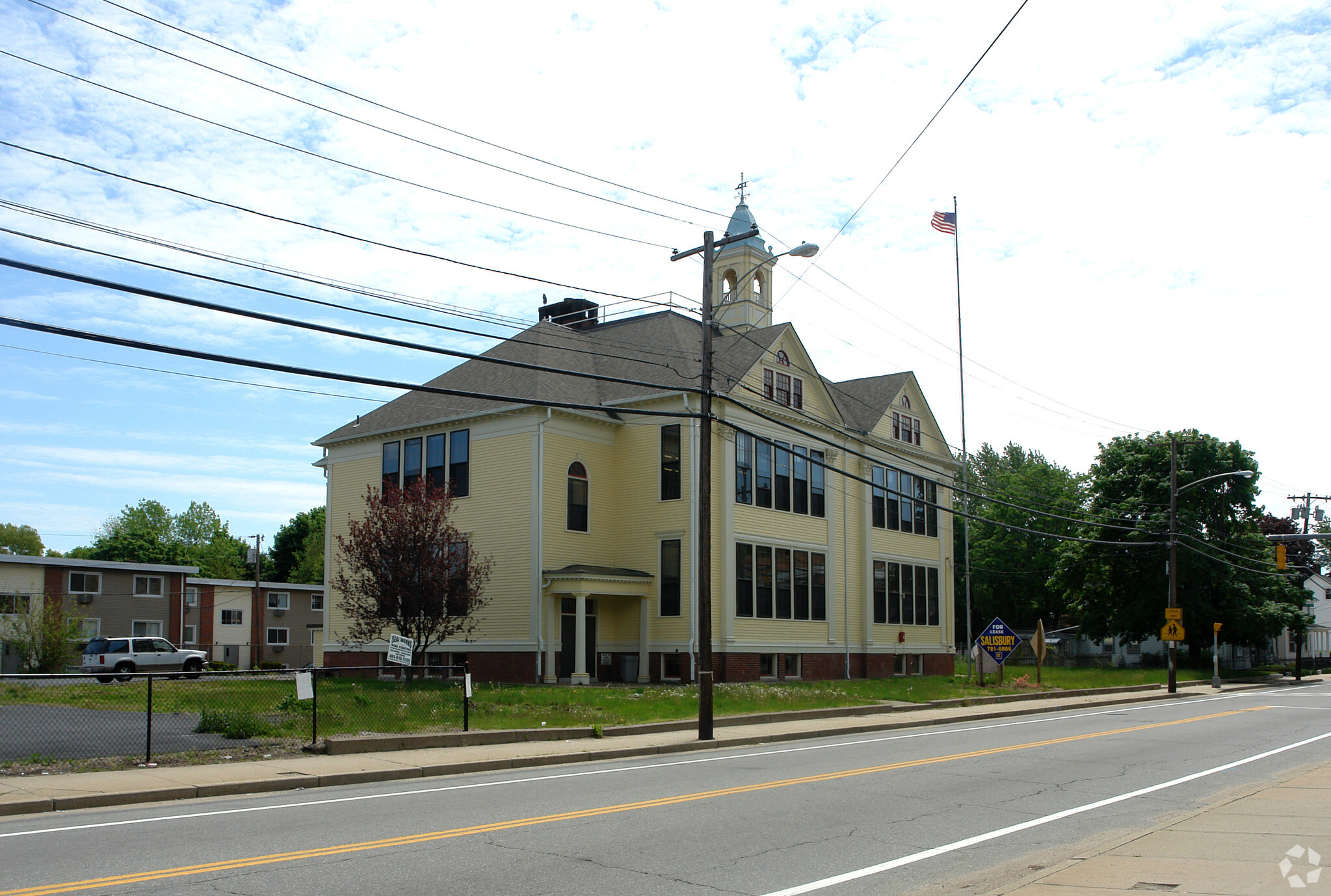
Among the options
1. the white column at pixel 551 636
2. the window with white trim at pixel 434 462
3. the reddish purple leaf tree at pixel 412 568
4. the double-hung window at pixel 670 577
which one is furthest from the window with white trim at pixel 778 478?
the reddish purple leaf tree at pixel 412 568

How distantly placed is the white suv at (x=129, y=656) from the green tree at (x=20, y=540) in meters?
90.2

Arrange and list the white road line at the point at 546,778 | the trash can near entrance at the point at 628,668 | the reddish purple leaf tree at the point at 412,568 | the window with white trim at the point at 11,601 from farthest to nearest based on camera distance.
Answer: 1. the window with white trim at the point at 11,601
2. the trash can near entrance at the point at 628,668
3. the reddish purple leaf tree at the point at 412,568
4. the white road line at the point at 546,778

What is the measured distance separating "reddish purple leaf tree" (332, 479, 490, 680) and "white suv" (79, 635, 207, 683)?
50.4 feet

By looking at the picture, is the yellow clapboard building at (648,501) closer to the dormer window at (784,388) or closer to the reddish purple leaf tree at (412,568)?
the dormer window at (784,388)

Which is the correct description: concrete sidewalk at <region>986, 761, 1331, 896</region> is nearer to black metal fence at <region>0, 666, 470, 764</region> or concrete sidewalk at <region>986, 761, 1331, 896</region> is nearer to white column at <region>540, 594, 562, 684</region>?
black metal fence at <region>0, 666, 470, 764</region>

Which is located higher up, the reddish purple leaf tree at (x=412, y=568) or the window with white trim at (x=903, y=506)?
the window with white trim at (x=903, y=506)

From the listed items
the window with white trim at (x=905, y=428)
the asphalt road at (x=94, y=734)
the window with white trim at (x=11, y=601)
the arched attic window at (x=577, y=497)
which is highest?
the window with white trim at (x=905, y=428)

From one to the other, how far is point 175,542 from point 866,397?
8500 centimetres

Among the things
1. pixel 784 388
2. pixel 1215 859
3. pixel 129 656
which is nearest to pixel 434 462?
pixel 784 388

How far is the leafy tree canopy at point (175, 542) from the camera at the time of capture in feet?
318

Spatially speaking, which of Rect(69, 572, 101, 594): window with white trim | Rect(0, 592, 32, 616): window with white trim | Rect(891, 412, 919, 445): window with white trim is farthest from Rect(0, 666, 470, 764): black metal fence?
Rect(69, 572, 101, 594): window with white trim

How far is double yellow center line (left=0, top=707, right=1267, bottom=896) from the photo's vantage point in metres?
8.01

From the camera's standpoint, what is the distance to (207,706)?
19266 millimetres

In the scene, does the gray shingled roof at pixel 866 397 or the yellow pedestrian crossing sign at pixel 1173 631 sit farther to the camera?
the gray shingled roof at pixel 866 397
